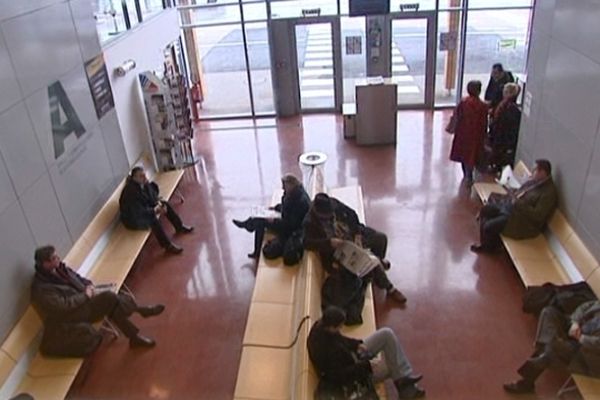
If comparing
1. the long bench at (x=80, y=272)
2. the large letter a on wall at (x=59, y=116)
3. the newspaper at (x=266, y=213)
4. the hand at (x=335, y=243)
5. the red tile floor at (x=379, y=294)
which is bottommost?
the red tile floor at (x=379, y=294)

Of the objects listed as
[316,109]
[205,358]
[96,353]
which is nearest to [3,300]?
[96,353]

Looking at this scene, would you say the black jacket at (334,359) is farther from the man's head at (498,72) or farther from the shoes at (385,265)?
the man's head at (498,72)

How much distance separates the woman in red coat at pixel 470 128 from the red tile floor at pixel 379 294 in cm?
48

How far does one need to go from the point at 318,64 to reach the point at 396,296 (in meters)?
6.44

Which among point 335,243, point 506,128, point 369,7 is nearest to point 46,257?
point 335,243

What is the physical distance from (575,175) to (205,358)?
12.5ft

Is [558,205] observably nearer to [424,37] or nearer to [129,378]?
[129,378]

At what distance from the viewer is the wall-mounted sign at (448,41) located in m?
9.25

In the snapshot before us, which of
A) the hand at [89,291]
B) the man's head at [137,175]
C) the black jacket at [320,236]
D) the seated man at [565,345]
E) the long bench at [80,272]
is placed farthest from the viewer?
the man's head at [137,175]

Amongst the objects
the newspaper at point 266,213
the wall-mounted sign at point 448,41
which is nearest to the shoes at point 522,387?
the newspaper at point 266,213

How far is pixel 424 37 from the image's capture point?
366 inches

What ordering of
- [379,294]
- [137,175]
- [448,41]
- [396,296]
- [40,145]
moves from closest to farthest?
1. [40,145]
2. [396,296]
3. [379,294]
4. [137,175]
5. [448,41]

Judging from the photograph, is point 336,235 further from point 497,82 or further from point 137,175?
point 497,82

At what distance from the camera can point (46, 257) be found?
418cm
